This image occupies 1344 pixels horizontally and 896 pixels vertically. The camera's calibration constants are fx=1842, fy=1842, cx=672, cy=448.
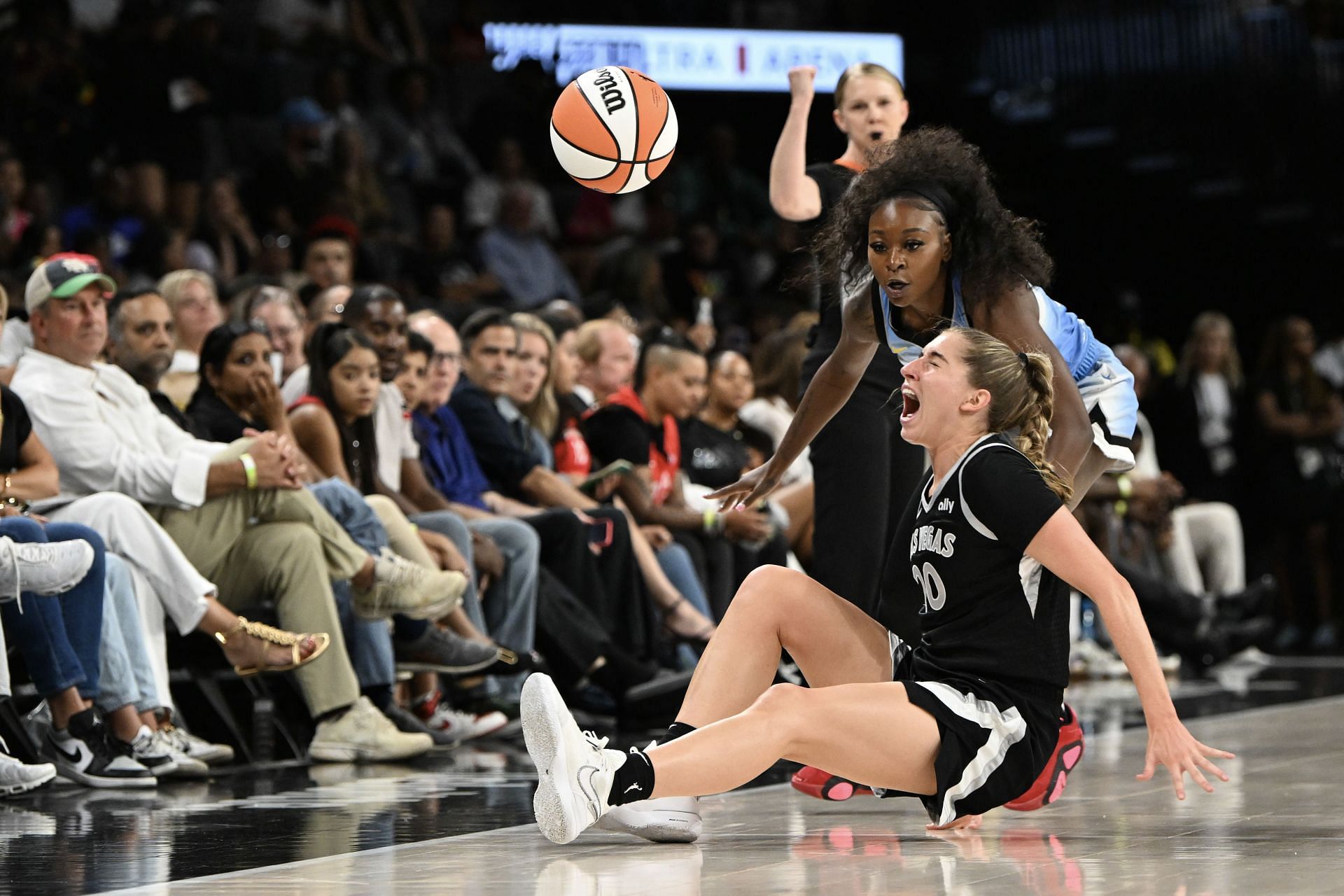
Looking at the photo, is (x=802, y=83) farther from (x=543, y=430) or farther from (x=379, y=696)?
(x=543, y=430)

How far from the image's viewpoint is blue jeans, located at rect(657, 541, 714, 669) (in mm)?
7113

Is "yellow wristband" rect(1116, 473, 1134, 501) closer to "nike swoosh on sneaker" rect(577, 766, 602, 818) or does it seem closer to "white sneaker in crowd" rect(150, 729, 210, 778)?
"white sneaker in crowd" rect(150, 729, 210, 778)

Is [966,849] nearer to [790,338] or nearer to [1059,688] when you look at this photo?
[1059,688]

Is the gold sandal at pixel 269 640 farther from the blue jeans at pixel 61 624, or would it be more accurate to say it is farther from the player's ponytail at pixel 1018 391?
the player's ponytail at pixel 1018 391

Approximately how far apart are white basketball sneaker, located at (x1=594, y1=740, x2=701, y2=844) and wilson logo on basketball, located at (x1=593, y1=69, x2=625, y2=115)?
1997 mm

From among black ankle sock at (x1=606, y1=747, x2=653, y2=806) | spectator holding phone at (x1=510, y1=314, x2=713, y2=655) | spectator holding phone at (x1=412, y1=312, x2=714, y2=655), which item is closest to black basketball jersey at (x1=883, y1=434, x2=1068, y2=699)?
black ankle sock at (x1=606, y1=747, x2=653, y2=806)

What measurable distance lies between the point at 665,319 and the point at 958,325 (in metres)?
6.59

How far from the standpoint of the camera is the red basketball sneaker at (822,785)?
3.79 metres

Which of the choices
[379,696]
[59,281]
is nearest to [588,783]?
[379,696]

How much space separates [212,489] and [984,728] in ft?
9.13

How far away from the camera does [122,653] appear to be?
4797 millimetres

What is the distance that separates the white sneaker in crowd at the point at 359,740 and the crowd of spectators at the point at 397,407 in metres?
0.01

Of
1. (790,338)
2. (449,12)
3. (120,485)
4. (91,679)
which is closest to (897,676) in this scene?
(91,679)

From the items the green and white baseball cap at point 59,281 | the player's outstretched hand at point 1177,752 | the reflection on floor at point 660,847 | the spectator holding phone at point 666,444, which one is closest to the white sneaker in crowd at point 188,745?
the reflection on floor at point 660,847
